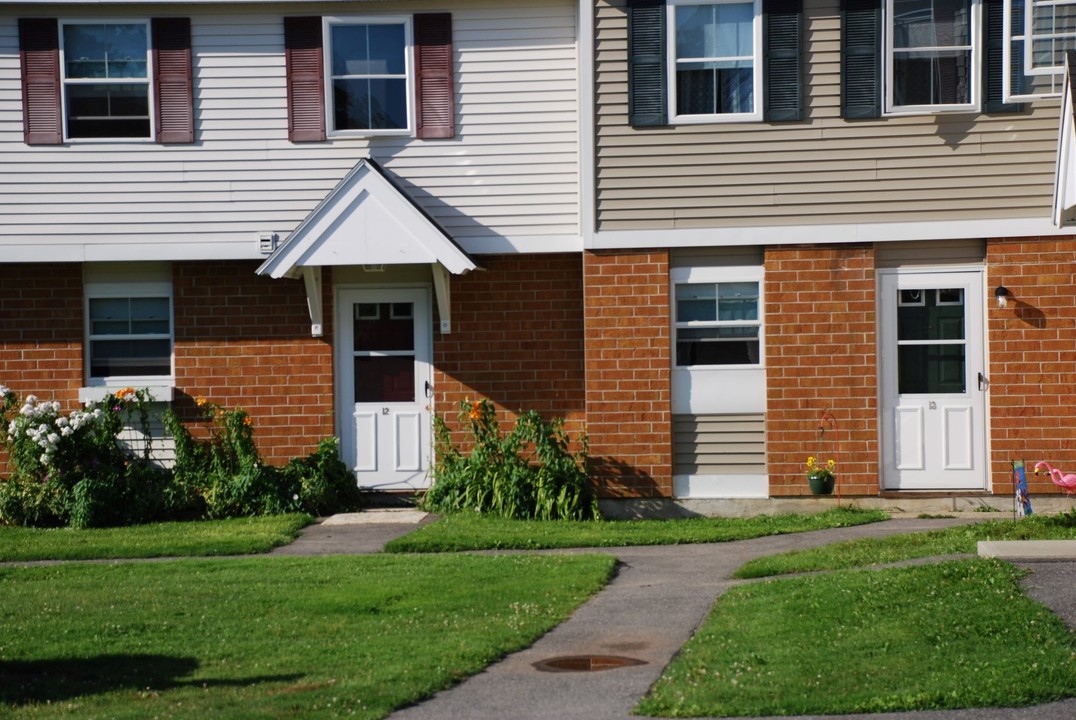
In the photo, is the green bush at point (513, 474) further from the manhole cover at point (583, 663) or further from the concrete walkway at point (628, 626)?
the manhole cover at point (583, 663)

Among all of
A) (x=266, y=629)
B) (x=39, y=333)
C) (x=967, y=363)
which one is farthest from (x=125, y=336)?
(x=967, y=363)

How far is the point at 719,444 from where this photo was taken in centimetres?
1588

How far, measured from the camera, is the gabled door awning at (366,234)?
1541 cm

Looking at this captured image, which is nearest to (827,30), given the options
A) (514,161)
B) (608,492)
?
(514,161)

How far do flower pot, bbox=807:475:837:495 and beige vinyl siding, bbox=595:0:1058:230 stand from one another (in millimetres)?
2746

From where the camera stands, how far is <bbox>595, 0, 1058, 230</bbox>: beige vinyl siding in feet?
50.3

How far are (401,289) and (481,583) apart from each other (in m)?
6.03

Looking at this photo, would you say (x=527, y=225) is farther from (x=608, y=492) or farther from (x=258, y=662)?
(x=258, y=662)

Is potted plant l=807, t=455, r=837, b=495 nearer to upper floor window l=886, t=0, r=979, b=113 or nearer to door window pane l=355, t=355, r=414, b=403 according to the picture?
upper floor window l=886, t=0, r=979, b=113

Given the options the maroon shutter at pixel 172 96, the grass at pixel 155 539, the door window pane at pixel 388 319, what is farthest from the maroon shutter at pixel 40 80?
the grass at pixel 155 539

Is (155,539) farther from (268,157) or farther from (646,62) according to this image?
(646,62)

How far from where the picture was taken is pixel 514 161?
1634 centimetres

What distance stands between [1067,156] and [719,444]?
4.80m

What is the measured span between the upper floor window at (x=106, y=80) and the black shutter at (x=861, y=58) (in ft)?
25.5
